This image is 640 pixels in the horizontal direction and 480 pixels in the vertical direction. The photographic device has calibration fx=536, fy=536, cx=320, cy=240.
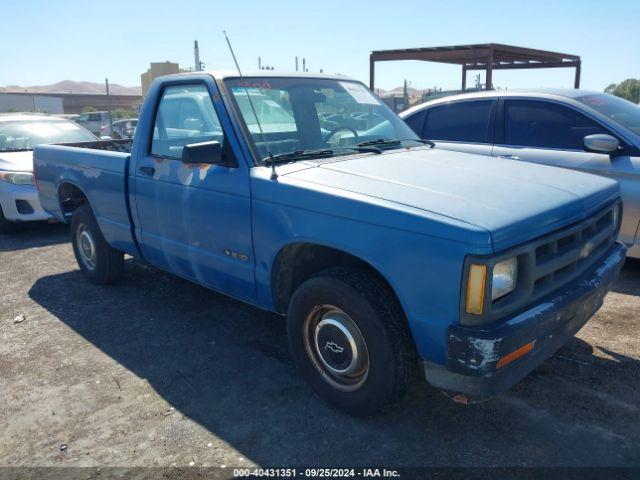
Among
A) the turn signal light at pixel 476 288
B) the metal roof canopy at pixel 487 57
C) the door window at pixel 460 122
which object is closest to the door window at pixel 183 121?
the turn signal light at pixel 476 288

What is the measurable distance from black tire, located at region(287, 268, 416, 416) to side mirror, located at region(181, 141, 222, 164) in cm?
98

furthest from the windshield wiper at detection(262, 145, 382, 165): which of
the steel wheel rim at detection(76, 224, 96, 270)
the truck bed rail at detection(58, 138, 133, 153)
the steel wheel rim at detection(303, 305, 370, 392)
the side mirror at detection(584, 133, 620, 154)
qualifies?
the truck bed rail at detection(58, 138, 133, 153)

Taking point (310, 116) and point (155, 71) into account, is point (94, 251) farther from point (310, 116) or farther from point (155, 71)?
point (155, 71)

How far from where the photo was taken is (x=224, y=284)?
12.0 ft

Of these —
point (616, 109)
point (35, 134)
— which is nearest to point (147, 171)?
point (616, 109)

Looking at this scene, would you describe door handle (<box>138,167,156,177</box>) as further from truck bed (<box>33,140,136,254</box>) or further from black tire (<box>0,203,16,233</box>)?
black tire (<box>0,203,16,233</box>)

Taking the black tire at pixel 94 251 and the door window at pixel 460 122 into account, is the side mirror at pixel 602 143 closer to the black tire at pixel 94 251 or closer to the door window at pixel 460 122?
the door window at pixel 460 122

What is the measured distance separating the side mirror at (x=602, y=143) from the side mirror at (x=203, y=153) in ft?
10.8

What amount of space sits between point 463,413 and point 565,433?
1.73ft

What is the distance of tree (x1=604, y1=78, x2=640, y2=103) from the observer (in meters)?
21.8

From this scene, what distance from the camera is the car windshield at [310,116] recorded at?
353 centimetres

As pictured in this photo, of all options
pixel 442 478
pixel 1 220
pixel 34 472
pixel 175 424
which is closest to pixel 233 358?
pixel 175 424

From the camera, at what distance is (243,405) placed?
320 centimetres

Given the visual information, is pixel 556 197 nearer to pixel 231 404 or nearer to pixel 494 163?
pixel 494 163
